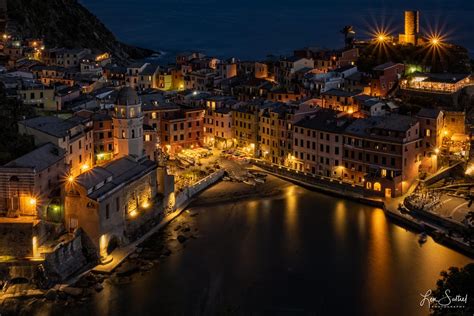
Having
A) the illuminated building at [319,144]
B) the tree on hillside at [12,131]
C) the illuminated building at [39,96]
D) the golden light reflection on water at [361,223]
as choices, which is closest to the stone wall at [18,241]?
the tree on hillside at [12,131]

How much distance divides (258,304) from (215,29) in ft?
242

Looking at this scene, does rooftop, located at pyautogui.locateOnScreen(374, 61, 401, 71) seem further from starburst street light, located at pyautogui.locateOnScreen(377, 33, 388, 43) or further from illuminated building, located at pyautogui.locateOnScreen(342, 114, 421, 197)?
illuminated building, located at pyautogui.locateOnScreen(342, 114, 421, 197)

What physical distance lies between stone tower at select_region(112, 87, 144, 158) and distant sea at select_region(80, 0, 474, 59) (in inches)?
1329

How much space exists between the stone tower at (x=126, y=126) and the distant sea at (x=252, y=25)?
111 feet

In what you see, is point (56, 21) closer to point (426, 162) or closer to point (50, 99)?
point (50, 99)

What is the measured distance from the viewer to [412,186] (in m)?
28.1

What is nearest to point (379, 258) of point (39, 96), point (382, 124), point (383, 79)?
point (382, 124)

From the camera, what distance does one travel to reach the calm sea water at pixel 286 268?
19172mm

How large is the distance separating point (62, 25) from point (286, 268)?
45889 millimetres

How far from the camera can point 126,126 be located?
27.6 m

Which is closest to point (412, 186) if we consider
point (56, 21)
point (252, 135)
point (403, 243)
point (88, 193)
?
point (403, 243)

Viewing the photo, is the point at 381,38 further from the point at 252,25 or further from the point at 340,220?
the point at 252,25

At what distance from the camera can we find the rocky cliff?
56469mm
